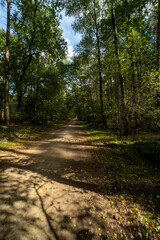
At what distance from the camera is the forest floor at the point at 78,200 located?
84.7 inches

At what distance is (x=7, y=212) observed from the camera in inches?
93.8

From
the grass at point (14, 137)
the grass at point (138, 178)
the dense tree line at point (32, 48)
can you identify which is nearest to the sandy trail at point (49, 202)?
the grass at point (138, 178)

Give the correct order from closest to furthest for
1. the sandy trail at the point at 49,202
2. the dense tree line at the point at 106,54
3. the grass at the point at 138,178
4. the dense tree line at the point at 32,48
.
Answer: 1. the sandy trail at the point at 49,202
2. the grass at the point at 138,178
3. the dense tree line at the point at 106,54
4. the dense tree line at the point at 32,48

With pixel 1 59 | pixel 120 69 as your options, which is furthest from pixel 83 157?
pixel 1 59

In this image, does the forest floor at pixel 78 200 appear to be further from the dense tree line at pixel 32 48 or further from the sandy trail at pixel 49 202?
the dense tree line at pixel 32 48

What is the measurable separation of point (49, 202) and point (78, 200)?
861 millimetres

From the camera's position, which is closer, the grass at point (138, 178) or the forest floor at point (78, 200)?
the forest floor at point (78, 200)

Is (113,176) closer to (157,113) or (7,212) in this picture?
(7,212)

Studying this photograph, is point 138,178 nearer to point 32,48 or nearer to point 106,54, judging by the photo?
point 106,54

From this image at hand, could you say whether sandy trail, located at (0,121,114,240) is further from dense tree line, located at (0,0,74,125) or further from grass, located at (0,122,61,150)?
dense tree line, located at (0,0,74,125)

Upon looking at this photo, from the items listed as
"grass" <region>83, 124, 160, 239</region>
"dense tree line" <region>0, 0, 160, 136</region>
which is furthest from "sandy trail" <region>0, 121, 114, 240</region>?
"dense tree line" <region>0, 0, 160, 136</region>

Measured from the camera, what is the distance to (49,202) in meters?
2.81

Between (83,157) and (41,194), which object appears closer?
(41,194)

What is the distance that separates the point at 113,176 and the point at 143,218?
1.66 meters
